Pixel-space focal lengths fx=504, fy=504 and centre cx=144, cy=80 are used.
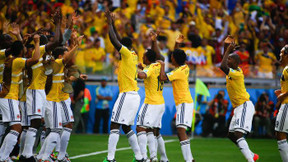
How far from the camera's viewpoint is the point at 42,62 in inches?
444

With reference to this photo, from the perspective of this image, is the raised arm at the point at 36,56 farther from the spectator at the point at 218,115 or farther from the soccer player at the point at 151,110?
the spectator at the point at 218,115

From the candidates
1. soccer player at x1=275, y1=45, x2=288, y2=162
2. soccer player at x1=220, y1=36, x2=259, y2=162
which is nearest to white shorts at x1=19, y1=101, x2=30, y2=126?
soccer player at x1=220, y1=36, x2=259, y2=162

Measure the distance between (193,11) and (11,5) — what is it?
344 inches

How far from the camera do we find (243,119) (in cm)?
1124

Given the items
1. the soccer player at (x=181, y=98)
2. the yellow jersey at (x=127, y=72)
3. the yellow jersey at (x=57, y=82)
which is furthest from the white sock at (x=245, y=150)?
the yellow jersey at (x=57, y=82)

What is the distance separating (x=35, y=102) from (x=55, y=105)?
0.54m

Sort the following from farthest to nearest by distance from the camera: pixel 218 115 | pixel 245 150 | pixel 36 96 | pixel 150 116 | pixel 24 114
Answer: pixel 218 115
pixel 24 114
pixel 150 116
pixel 36 96
pixel 245 150

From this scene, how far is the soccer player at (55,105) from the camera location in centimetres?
1097

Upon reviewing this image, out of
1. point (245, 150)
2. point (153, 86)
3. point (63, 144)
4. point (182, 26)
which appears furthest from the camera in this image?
point (182, 26)

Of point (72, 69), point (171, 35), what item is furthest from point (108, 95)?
point (72, 69)

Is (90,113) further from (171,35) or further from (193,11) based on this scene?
(193,11)

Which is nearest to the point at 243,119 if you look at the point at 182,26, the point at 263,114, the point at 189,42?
the point at 263,114

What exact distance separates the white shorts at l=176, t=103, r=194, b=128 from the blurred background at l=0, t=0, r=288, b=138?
26.2 feet

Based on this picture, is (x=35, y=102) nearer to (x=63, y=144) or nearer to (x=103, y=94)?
(x=63, y=144)
